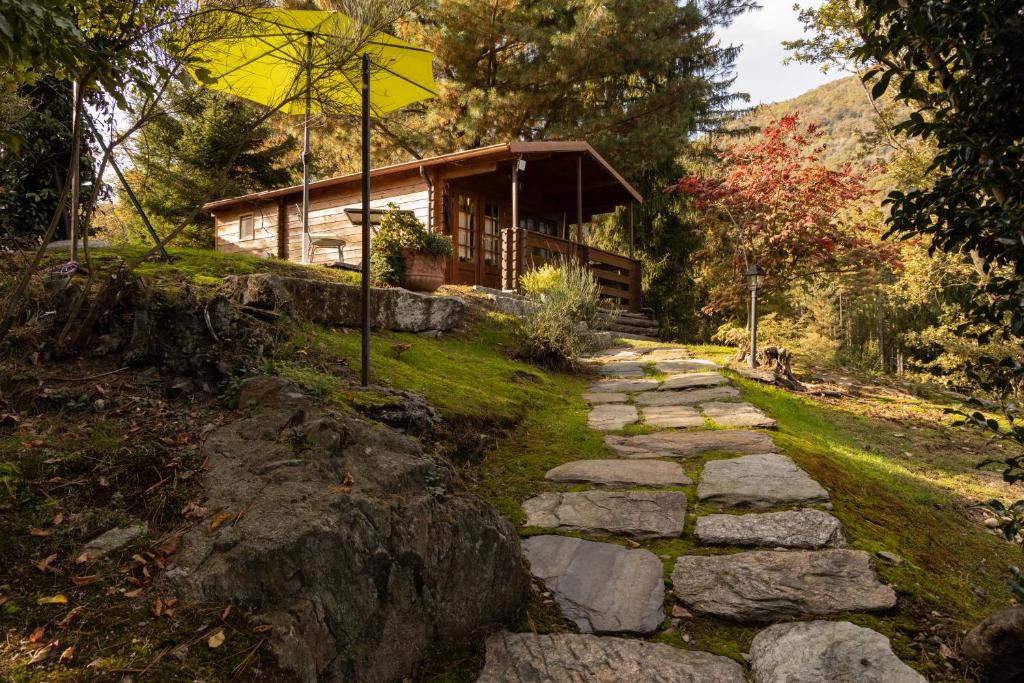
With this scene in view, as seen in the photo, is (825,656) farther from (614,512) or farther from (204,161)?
(204,161)

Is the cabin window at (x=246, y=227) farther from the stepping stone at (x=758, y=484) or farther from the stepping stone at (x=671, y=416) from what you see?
the stepping stone at (x=758, y=484)

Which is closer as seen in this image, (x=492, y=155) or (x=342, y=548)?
(x=342, y=548)

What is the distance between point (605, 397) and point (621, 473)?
2.22 m

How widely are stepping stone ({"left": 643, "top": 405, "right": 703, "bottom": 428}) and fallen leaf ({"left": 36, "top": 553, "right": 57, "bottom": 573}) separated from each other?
3.40 meters

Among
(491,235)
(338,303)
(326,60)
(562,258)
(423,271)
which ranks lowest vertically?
(338,303)

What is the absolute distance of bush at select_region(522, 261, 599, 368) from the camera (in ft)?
20.5

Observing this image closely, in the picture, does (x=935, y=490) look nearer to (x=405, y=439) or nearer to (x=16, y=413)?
(x=405, y=439)

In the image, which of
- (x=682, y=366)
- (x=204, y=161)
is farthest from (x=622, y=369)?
(x=204, y=161)

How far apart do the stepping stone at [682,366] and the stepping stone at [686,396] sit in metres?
1.12

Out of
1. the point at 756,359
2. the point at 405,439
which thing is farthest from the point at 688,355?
the point at 405,439

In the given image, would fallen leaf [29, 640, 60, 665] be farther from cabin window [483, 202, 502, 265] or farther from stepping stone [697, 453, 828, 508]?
cabin window [483, 202, 502, 265]

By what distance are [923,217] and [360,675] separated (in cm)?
200

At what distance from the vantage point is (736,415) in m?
4.25

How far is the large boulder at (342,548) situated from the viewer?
1.43 metres
